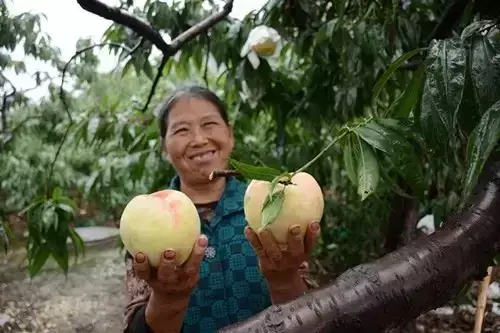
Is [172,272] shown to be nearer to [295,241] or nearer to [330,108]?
[295,241]

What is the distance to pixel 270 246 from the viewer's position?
0.66 m

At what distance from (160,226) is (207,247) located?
1.05 feet

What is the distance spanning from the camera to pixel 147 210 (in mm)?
744

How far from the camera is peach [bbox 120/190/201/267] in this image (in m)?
0.71

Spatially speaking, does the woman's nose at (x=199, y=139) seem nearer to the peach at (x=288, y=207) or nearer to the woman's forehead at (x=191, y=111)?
the woman's forehead at (x=191, y=111)

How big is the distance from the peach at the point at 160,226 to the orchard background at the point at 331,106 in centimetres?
21

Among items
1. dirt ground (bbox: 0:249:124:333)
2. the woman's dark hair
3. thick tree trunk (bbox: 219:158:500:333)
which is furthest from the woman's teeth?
dirt ground (bbox: 0:249:124:333)

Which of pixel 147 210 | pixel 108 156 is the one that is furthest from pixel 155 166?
pixel 147 210

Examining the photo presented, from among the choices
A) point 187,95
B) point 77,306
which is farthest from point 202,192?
point 77,306

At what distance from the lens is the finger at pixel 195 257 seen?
2.25ft

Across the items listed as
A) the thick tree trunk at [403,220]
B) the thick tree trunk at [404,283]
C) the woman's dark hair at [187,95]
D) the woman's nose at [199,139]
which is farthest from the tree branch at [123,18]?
the thick tree trunk at [403,220]

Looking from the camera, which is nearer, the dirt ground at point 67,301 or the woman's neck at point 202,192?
the woman's neck at point 202,192

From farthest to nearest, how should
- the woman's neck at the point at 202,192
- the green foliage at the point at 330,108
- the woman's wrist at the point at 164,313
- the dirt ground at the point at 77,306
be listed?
the dirt ground at the point at 77,306 → the woman's neck at the point at 202,192 → the woman's wrist at the point at 164,313 → the green foliage at the point at 330,108

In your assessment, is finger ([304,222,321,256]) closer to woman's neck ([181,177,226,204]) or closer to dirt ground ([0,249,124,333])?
woman's neck ([181,177,226,204])
